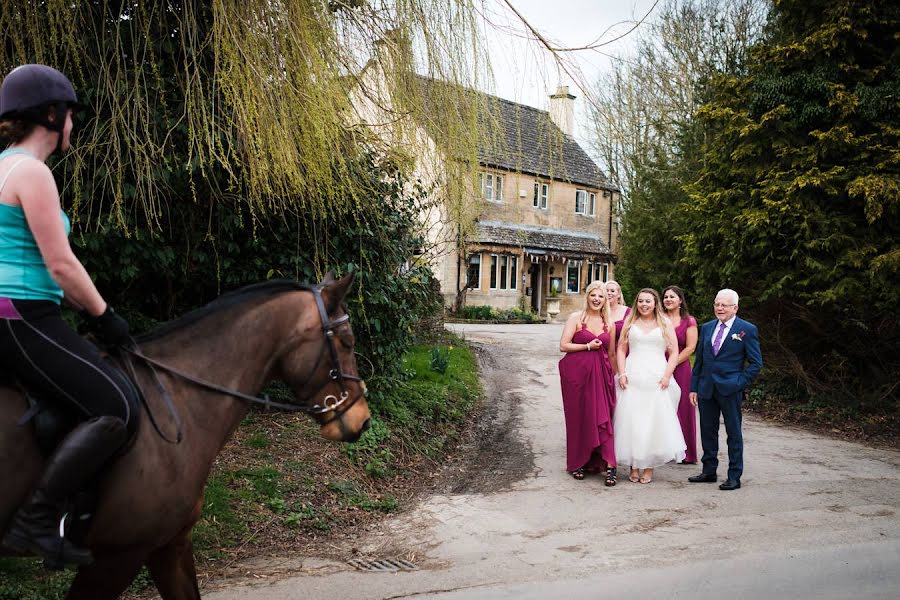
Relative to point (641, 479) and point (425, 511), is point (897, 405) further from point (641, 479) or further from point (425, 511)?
point (425, 511)

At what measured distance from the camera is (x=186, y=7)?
5242 millimetres

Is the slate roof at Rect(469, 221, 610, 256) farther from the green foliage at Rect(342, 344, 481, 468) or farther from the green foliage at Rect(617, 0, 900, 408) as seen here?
the green foliage at Rect(342, 344, 481, 468)

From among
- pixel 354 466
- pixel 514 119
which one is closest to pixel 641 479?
pixel 354 466

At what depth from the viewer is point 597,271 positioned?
4022 centimetres

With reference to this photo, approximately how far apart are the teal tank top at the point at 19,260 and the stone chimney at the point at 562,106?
348 centimetres

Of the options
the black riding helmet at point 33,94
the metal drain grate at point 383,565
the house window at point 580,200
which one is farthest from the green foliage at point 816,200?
the house window at point 580,200

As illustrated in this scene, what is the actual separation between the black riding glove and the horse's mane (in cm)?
31

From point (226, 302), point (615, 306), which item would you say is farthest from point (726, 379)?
point (226, 302)

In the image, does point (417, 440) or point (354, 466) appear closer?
point (354, 466)

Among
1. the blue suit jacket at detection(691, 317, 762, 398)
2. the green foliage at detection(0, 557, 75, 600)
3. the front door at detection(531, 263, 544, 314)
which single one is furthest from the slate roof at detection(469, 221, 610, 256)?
the green foliage at detection(0, 557, 75, 600)

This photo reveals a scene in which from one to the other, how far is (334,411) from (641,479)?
542 cm

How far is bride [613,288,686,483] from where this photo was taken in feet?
25.6

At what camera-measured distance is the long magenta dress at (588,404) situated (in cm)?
796

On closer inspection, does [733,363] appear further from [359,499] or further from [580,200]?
[580,200]
